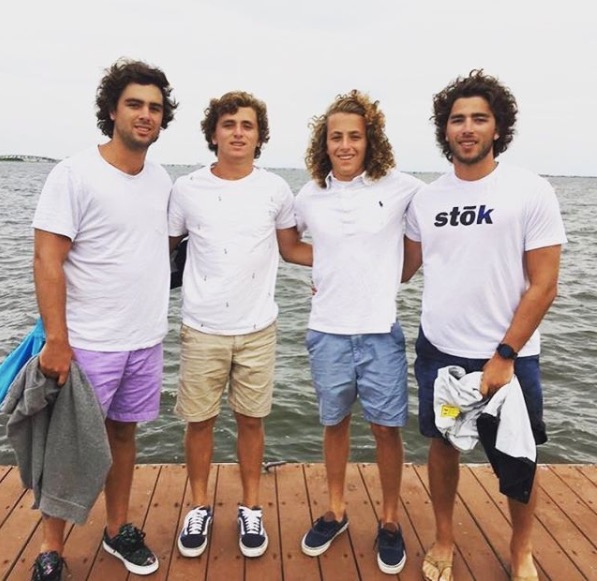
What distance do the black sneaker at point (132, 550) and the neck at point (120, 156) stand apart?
1.82m

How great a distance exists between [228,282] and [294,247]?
0.52 meters

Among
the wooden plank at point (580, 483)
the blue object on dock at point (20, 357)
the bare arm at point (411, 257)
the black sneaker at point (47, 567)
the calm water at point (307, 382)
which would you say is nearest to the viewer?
the blue object on dock at point (20, 357)

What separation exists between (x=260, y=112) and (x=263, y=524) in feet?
7.56

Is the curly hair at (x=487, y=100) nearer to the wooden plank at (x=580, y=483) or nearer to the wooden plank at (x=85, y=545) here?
the wooden plank at (x=580, y=483)

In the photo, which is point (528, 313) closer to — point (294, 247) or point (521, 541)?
point (521, 541)

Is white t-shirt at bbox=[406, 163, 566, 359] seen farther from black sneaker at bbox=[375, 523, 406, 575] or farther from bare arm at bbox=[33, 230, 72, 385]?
bare arm at bbox=[33, 230, 72, 385]

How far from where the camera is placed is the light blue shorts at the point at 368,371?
312 cm

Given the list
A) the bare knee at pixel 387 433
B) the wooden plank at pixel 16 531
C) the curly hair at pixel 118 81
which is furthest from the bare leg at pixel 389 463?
the curly hair at pixel 118 81

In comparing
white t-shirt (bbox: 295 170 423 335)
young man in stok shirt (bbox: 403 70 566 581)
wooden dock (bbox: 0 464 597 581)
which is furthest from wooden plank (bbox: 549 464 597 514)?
white t-shirt (bbox: 295 170 423 335)

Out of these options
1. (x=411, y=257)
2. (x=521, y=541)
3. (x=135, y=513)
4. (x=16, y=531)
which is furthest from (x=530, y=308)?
(x=16, y=531)

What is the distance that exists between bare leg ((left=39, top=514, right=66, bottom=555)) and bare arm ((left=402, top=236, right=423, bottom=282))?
217 centimetres

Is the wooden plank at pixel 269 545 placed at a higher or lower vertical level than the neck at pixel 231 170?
lower

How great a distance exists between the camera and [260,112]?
3.31 meters

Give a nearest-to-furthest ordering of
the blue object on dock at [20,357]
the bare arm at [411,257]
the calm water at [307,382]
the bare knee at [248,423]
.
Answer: the blue object on dock at [20,357] < the bare arm at [411,257] < the bare knee at [248,423] < the calm water at [307,382]
